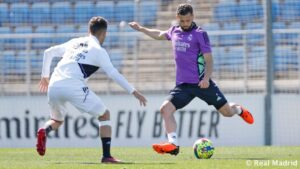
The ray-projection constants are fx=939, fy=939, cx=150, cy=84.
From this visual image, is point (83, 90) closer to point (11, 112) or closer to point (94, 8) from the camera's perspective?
point (11, 112)

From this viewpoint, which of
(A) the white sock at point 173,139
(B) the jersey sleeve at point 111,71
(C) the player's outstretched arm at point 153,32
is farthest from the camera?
(C) the player's outstretched arm at point 153,32

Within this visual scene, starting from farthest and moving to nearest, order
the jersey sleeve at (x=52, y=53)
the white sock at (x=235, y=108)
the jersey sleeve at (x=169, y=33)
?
the white sock at (x=235, y=108) → the jersey sleeve at (x=169, y=33) → the jersey sleeve at (x=52, y=53)

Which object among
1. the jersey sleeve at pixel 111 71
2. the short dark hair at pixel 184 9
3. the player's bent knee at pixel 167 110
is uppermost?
the short dark hair at pixel 184 9

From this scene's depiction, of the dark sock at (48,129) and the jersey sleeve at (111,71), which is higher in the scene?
the jersey sleeve at (111,71)

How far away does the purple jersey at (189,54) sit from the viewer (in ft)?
43.7

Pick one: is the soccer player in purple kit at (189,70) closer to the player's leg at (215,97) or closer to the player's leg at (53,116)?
the player's leg at (215,97)

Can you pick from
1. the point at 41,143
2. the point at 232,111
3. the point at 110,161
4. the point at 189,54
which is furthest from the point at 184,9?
the point at 41,143

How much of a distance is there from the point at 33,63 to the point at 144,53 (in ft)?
7.84

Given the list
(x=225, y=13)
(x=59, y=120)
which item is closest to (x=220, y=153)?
(x=59, y=120)

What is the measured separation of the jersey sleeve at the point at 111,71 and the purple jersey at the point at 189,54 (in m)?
1.78

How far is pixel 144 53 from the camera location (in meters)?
19.2

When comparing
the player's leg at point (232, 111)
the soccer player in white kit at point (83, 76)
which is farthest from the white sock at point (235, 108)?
the soccer player in white kit at point (83, 76)

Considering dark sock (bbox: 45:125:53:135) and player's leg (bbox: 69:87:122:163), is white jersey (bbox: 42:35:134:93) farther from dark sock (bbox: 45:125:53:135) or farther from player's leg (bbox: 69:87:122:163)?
dark sock (bbox: 45:125:53:135)

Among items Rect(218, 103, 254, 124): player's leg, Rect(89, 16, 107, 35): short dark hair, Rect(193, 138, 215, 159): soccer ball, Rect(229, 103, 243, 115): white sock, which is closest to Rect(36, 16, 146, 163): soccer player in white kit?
Rect(89, 16, 107, 35): short dark hair
